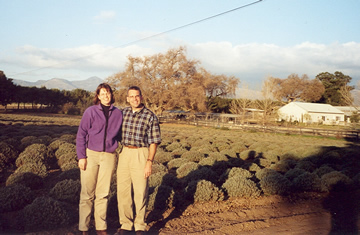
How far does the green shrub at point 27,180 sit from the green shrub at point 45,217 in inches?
91.3

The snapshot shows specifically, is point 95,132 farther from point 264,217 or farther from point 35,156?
point 35,156

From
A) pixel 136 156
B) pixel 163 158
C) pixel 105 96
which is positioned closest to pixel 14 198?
pixel 136 156

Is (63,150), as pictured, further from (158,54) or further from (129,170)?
(158,54)

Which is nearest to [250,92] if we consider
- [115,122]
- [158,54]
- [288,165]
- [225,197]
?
[158,54]

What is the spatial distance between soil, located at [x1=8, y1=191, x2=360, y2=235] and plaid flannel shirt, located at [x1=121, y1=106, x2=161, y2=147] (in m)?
1.51

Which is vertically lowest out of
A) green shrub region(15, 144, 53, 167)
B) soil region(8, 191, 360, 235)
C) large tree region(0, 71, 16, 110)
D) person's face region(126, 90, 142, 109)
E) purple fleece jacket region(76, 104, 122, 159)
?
soil region(8, 191, 360, 235)

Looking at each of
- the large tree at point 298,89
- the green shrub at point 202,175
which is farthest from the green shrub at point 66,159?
the large tree at point 298,89

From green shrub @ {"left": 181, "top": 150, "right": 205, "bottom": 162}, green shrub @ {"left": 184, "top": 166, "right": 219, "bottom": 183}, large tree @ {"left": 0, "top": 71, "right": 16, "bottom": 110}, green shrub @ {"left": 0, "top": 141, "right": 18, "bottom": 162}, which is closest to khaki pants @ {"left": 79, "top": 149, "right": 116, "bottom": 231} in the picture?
green shrub @ {"left": 184, "top": 166, "right": 219, "bottom": 183}

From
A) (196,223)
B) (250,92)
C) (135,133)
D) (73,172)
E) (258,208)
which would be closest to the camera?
(135,133)

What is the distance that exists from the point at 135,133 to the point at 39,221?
7.20ft

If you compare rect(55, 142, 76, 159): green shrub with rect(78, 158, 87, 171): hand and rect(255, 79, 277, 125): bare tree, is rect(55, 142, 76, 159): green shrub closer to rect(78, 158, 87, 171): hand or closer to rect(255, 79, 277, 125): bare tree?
rect(78, 158, 87, 171): hand

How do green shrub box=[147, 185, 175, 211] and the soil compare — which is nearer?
the soil

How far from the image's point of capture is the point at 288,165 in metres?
10.7

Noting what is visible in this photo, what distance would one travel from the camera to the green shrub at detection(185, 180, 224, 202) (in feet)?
20.3
